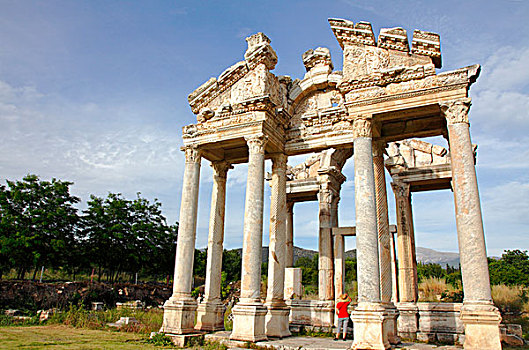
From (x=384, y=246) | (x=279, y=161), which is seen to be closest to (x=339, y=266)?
(x=384, y=246)

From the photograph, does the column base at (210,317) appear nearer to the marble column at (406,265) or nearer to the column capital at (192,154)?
the column capital at (192,154)

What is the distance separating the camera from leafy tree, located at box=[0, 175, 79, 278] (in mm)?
28594

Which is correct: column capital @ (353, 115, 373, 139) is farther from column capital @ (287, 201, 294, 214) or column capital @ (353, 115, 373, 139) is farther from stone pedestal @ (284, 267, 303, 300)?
column capital @ (287, 201, 294, 214)

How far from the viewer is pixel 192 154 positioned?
623 inches

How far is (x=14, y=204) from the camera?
30.5 m

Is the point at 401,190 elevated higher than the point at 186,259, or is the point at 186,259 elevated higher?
the point at 401,190

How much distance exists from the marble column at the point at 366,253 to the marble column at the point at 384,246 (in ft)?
3.71

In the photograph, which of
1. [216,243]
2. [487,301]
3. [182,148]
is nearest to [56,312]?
[216,243]

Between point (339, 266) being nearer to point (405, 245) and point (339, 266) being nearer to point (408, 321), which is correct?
point (405, 245)

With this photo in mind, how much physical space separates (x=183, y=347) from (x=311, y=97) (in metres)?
11.0

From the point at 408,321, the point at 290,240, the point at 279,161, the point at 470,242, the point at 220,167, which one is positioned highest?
the point at 220,167

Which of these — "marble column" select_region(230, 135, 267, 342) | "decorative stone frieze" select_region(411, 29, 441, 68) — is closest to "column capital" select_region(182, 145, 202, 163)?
"marble column" select_region(230, 135, 267, 342)

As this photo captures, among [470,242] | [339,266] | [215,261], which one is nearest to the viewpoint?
[470,242]

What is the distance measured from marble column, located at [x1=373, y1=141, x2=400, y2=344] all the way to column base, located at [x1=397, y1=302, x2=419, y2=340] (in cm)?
259
